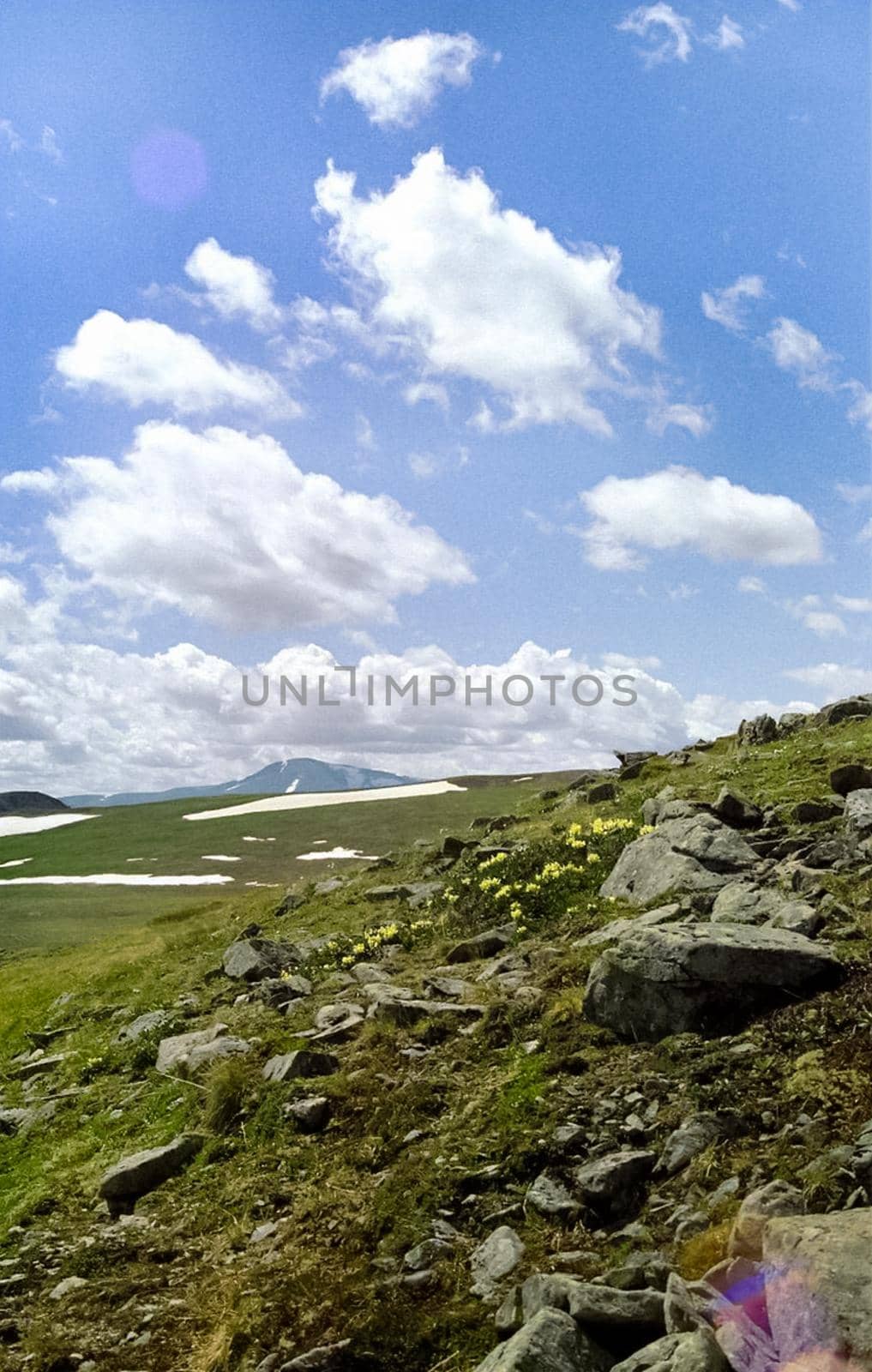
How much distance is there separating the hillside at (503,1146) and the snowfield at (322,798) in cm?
11121

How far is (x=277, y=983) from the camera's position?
1650cm

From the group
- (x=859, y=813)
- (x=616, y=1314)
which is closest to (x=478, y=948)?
(x=859, y=813)

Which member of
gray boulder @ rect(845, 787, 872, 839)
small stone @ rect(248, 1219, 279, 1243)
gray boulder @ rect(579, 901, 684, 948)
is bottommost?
small stone @ rect(248, 1219, 279, 1243)

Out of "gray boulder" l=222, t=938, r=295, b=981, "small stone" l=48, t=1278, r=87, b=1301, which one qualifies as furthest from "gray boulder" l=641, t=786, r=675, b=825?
"small stone" l=48, t=1278, r=87, b=1301

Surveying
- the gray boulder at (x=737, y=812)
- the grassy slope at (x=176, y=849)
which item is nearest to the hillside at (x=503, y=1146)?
the gray boulder at (x=737, y=812)

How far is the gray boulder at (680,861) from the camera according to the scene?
1501 cm

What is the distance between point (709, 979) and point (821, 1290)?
15.9 ft

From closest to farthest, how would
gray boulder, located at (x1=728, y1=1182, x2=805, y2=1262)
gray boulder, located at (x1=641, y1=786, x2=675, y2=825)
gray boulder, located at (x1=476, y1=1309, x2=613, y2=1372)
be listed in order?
1. gray boulder, located at (x1=476, y1=1309, x2=613, y2=1372)
2. gray boulder, located at (x1=728, y1=1182, x2=805, y2=1262)
3. gray boulder, located at (x1=641, y1=786, x2=675, y2=825)

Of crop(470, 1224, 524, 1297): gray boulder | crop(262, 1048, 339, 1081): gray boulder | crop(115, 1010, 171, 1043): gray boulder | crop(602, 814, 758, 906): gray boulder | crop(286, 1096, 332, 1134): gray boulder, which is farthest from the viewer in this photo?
crop(115, 1010, 171, 1043): gray boulder

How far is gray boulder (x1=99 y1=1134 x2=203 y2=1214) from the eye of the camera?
978cm

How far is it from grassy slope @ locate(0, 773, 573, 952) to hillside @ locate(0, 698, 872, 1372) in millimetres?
21452

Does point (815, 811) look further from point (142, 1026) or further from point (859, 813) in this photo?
point (142, 1026)

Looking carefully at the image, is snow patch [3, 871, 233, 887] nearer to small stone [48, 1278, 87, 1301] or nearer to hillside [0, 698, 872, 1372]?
hillside [0, 698, 872, 1372]

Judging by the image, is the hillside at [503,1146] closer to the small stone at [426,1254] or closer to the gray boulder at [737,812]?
the small stone at [426,1254]
